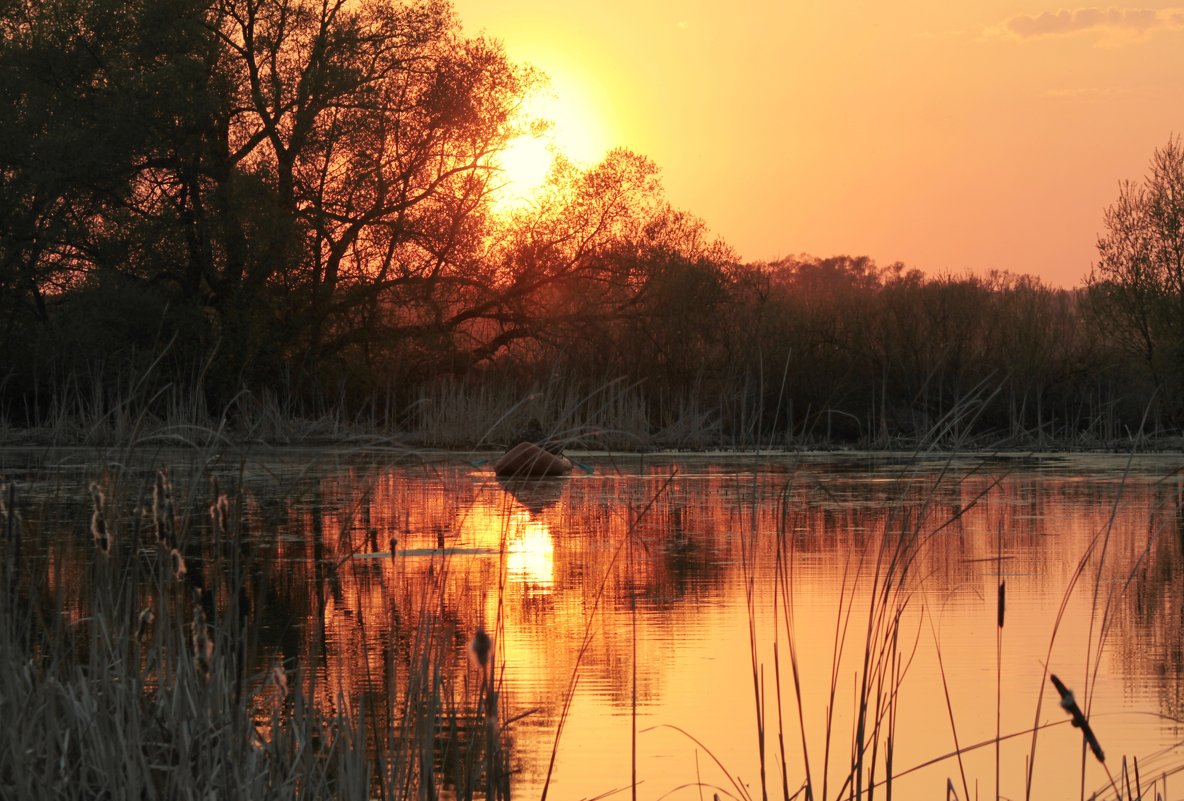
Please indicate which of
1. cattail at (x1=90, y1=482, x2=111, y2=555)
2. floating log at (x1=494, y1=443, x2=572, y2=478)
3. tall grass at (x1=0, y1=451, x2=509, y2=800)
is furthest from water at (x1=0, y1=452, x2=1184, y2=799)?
floating log at (x1=494, y1=443, x2=572, y2=478)

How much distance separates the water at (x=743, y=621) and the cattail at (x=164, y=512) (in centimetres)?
45

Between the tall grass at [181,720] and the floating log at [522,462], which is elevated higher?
the floating log at [522,462]

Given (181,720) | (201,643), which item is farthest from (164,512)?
(181,720)

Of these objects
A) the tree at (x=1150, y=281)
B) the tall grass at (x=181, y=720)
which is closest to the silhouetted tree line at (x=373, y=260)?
the tree at (x=1150, y=281)

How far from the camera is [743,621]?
784cm

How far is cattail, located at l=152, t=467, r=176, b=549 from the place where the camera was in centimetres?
256

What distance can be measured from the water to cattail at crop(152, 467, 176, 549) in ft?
1.46

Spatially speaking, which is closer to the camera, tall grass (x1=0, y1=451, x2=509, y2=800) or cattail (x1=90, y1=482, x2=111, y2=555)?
cattail (x1=90, y1=482, x2=111, y2=555)

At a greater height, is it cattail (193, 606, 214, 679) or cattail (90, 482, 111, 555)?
cattail (90, 482, 111, 555)

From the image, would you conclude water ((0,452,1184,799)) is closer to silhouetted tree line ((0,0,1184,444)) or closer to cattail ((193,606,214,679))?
cattail ((193,606,214,679))

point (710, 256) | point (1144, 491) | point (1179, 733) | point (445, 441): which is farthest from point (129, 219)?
point (1179, 733)

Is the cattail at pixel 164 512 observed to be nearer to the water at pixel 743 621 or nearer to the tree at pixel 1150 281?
the water at pixel 743 621

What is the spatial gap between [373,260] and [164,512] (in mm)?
23671

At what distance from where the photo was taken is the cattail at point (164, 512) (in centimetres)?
256
